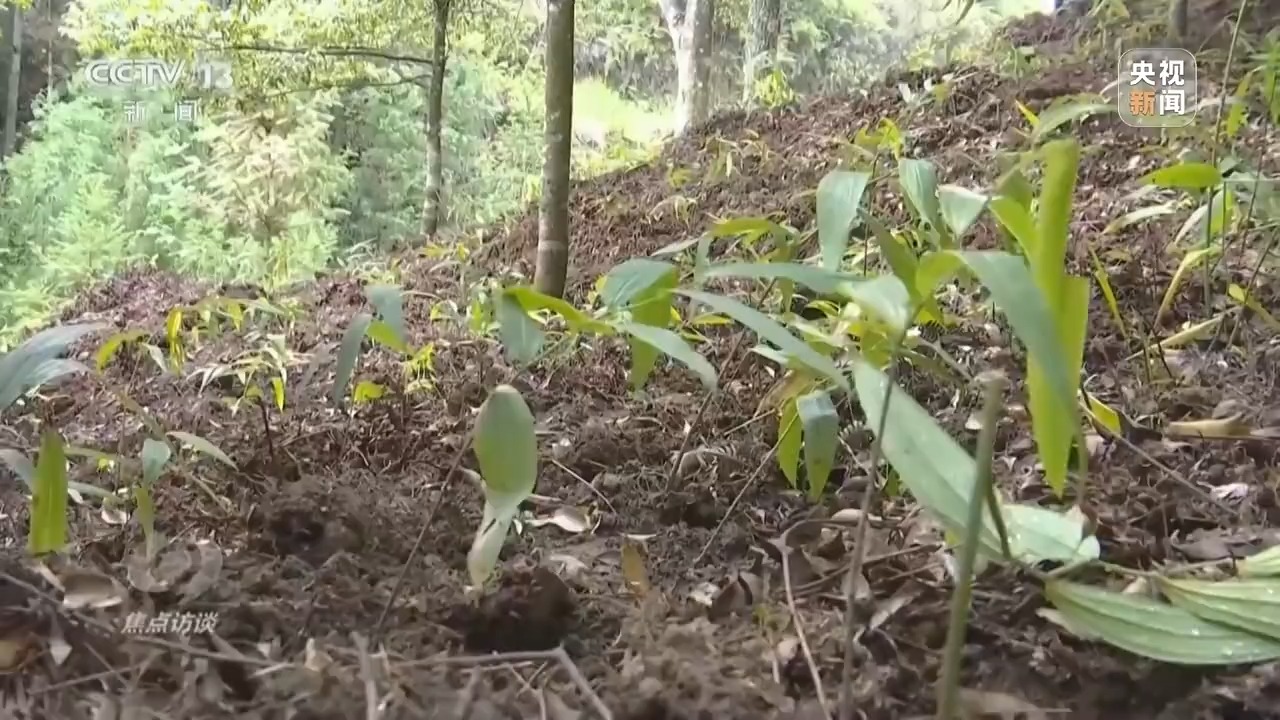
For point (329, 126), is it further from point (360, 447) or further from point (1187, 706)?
point (1187, 706)

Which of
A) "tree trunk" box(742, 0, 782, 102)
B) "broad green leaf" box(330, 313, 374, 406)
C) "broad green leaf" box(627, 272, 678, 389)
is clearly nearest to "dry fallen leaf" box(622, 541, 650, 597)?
"broad green leaf" box(627, 272, 678, 389)

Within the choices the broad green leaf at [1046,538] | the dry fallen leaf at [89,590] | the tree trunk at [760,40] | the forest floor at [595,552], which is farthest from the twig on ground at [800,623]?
the tree trunk at [760,40]

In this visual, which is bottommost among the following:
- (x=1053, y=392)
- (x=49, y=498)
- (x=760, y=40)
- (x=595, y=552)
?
(x=595, y=552)

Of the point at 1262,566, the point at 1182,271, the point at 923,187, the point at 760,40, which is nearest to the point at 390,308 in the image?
the point at 923,187

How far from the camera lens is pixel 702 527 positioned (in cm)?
74

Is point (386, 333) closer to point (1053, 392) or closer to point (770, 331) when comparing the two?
point (770, 331)

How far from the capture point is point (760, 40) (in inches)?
118

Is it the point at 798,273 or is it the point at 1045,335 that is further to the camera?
the point at 798,273

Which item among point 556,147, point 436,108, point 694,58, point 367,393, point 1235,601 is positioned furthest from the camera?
point 694,58

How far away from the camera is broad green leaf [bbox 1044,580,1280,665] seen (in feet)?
1.46

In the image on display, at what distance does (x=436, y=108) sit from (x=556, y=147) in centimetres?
110

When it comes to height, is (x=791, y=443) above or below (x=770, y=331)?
below

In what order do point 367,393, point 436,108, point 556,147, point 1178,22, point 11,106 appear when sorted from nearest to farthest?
1. point 367,393
2. point 556,147
3. point 11,106
4. point 1178,22
5. point 436,108

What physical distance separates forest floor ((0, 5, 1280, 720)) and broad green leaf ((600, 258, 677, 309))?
0.43 ft
